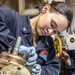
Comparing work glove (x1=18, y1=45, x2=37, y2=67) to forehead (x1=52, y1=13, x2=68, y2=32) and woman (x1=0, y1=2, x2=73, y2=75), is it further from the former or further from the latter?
forehead (x1=52, y1=13, x2=68, y2=32)

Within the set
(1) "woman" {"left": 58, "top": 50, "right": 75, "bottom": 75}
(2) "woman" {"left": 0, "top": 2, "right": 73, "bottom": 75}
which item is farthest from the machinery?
(1) "woman" {"left": 58, "top": 50, "right": 75, "bottom": 75}

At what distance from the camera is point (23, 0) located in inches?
81.0

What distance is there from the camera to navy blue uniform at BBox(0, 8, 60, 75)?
0.75 metres

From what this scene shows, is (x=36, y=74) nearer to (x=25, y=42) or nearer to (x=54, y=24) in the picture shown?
(x=25, y=42)

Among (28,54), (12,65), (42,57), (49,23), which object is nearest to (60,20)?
(49,23)

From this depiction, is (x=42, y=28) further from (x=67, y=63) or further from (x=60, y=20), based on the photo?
(x=67, y=63)

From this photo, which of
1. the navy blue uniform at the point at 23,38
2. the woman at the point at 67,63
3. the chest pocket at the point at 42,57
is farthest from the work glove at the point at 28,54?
the woman at the point at 67,63

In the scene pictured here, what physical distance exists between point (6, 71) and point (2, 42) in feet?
0.65

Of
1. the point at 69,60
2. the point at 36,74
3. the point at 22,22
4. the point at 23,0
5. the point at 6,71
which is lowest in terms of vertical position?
the point at 69,60

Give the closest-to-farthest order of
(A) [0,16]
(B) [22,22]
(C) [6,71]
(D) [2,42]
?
(C) [6,71], (D) [2,42], (A) [0,16], (B) [22,22]

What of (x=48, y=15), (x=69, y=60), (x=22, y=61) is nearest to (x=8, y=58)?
(x=22, y=61)

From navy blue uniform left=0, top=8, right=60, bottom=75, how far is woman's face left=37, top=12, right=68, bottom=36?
0.07 meters

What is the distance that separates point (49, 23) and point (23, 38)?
0.19 meters

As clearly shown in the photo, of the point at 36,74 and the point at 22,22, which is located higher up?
the point at 22,22
